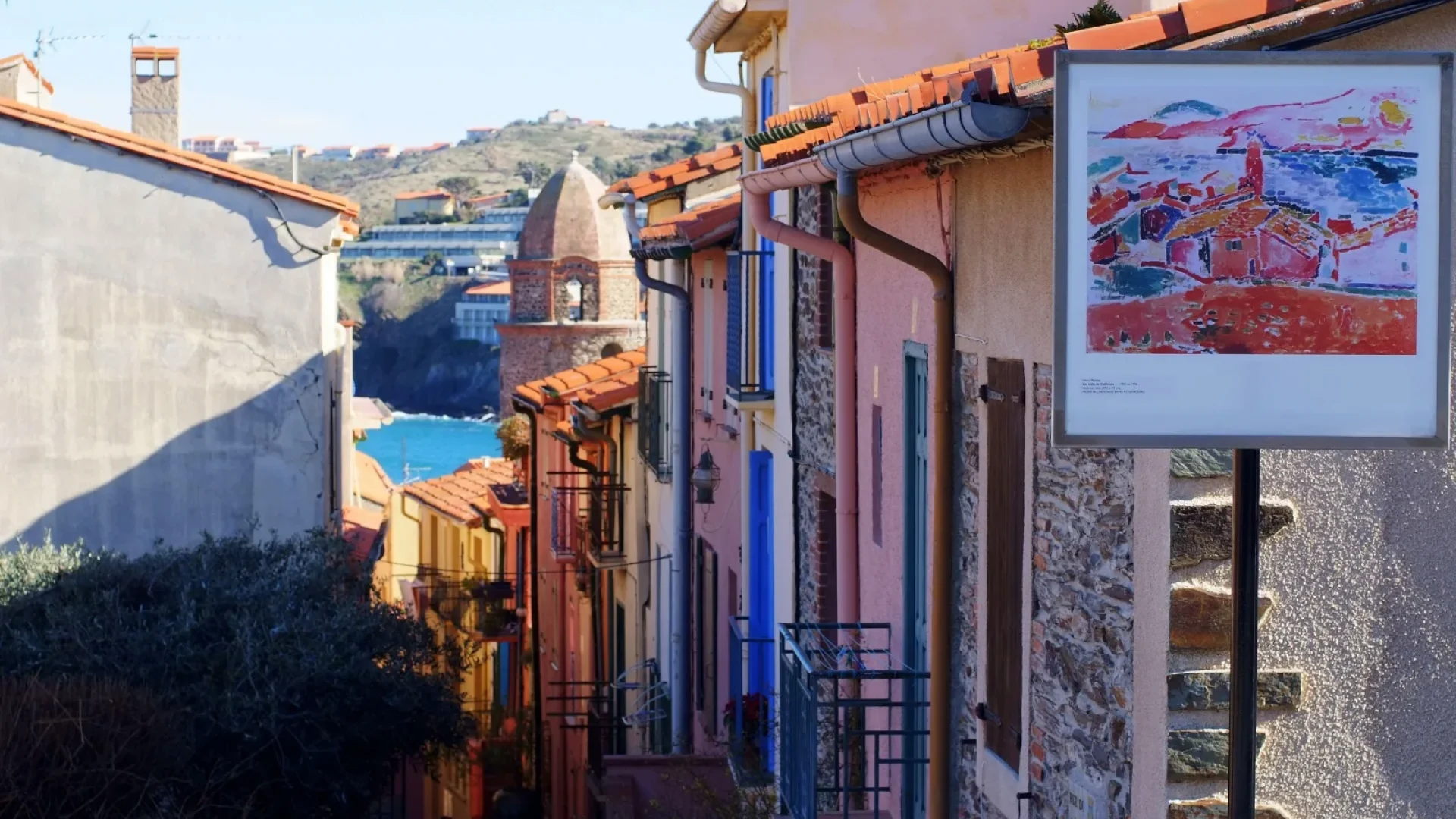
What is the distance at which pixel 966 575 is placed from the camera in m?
7.07

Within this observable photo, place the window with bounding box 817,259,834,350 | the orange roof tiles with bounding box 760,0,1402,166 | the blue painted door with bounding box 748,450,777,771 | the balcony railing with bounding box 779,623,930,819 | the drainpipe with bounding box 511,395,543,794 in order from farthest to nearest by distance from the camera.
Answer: the drainpipe with bounding box 511,395,543,794 → the blue painted door with bounding box 748,450,777,771 → the window with bounding box 817,259,834,350 → the balcony railing with bounding box 779,623,930,819 → the orange roof tiles with bounding box 760,0,1402,166

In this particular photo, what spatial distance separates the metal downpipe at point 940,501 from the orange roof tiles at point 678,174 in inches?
438

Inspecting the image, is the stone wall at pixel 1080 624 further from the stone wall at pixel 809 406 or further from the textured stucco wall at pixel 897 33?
the textured stucco wall at pixel 897 33

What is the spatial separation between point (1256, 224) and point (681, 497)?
1421 cm

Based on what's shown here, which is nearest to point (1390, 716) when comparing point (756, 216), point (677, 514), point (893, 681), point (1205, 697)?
point (1205, 697)

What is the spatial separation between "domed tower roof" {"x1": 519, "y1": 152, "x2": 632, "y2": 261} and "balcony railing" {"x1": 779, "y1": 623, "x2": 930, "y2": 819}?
37237mm

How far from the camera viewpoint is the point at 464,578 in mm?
32688

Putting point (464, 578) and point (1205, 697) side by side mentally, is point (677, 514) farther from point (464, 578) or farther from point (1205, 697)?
point (464, 578)

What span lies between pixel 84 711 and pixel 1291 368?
8.39 metres

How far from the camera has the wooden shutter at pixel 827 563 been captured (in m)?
10.2

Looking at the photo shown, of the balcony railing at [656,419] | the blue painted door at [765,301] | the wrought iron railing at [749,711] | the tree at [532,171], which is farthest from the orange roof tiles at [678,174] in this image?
the tree at [532,171]

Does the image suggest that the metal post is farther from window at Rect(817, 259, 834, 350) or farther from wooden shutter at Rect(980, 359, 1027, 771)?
window at Rect(817, 259, 834, 350)

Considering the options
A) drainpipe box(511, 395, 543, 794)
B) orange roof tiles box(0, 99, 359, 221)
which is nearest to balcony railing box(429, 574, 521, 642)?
drainpipe box(511, 395, 543, 794)

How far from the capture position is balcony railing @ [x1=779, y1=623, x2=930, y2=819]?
7.47 metres
